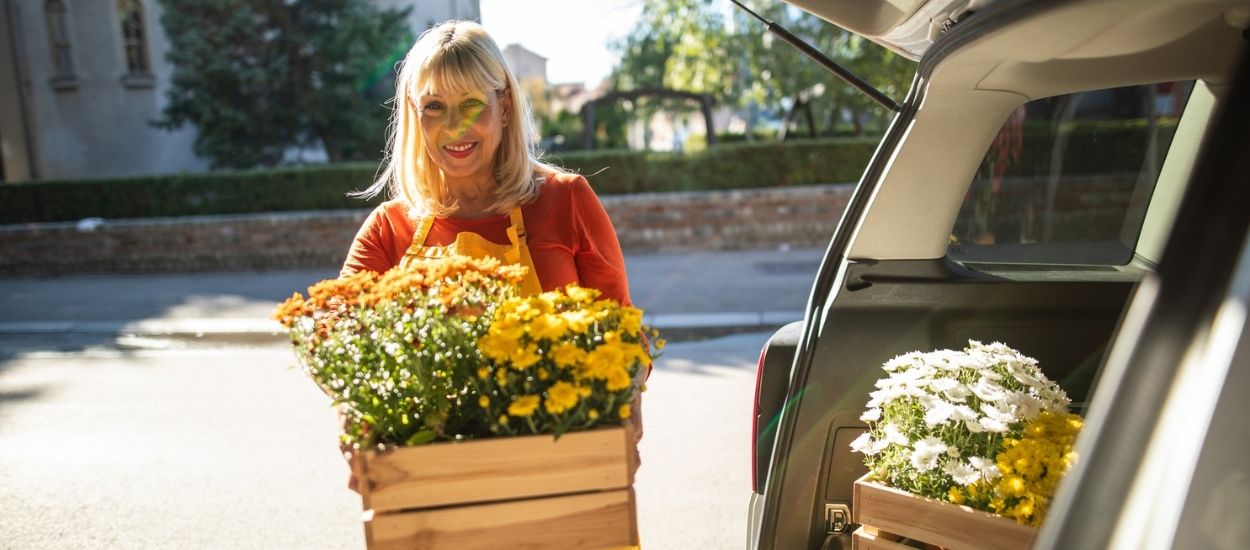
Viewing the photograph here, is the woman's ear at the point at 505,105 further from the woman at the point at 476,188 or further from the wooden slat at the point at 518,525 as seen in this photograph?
the wooden slat at the point at 518,525

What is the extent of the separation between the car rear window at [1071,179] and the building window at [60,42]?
2115 centimetres

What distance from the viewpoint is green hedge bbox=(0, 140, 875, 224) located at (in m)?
13.5

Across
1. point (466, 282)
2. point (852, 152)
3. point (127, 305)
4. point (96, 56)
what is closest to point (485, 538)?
point (466, 282)

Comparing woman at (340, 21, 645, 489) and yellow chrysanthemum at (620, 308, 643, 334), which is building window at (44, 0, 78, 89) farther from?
yellow chrysanthemum at (620, 308, 643, 334)

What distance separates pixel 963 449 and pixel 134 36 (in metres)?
22.0

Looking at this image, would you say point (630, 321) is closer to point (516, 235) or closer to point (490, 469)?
point (490, 469)

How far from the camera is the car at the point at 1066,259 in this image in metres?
0.90

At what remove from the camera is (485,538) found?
1.57 meters

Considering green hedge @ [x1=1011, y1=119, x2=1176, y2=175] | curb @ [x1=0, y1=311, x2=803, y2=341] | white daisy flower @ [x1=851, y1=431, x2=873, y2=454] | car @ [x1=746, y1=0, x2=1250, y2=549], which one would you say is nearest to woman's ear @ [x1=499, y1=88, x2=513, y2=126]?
car @ [x1=746, y1=0, x2=1250, y2=549]

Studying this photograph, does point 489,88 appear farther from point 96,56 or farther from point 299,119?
point 96,56

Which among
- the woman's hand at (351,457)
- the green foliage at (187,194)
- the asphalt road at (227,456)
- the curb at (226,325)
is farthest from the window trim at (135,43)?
the woman's hand at (351,457)

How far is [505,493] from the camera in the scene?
1.56 meters

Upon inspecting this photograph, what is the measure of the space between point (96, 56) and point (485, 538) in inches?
858

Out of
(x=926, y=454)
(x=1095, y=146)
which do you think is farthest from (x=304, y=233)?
(x=926, y=454)
